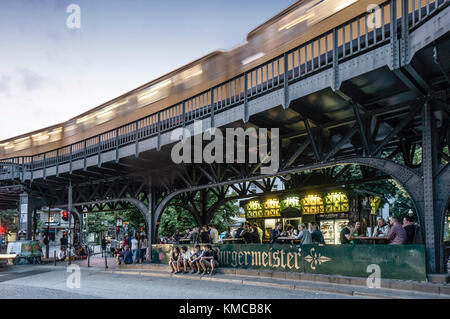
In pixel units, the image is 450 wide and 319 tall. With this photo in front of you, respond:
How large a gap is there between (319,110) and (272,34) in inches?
133

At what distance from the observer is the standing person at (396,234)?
33.8 feet

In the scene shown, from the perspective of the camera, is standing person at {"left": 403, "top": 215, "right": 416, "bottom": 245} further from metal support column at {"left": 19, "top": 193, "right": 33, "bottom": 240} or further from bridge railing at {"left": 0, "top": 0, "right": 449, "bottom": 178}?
metal support column at {"left": 19, "top": 193, "right": 33, "bottom": 240}

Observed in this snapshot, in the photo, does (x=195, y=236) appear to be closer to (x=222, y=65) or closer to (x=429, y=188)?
(x=222, y=65)

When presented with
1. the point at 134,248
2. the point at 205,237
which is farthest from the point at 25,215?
the point at 205,237

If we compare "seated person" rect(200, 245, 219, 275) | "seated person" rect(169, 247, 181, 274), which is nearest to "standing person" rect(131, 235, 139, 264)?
"seated person" rect(169, 247, 181, 274)

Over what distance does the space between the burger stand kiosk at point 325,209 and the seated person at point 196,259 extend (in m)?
7.93

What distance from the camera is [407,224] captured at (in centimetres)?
1092

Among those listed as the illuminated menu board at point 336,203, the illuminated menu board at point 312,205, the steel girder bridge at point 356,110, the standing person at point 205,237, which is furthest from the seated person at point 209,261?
the illuminated menu board at point 336,203

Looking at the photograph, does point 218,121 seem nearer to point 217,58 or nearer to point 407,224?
point 217,58

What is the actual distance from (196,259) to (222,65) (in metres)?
7.90

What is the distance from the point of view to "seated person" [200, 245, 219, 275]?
14.4 meters

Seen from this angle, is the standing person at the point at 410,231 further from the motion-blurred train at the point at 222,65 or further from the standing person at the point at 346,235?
the motion-blurred train at the point at 222,65
